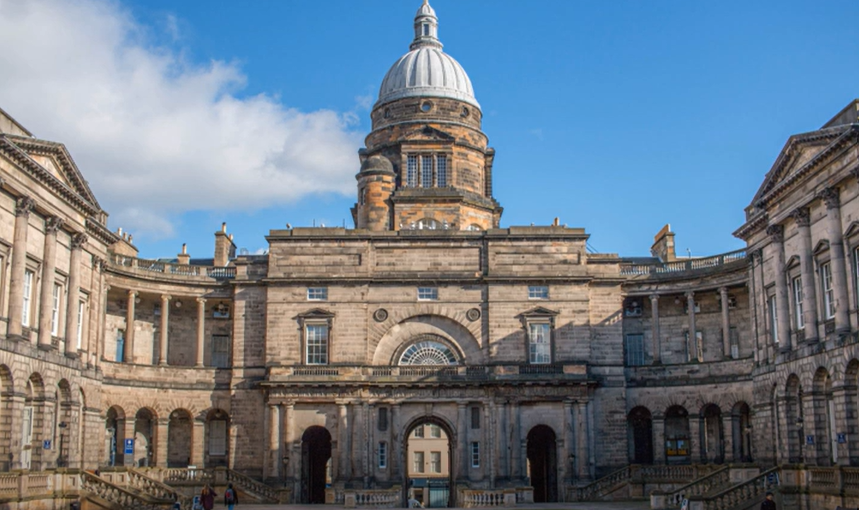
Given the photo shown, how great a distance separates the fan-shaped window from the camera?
51156 millimetres

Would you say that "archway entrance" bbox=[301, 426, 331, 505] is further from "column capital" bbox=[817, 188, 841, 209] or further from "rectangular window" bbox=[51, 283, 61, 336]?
"column capital" bbox=[817, 188, 841, 209]

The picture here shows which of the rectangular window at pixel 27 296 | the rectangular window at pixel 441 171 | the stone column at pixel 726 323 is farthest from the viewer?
the rectangular window at pixel 441 171

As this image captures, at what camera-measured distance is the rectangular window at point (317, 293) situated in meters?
51.0

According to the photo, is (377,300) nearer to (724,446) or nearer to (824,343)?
(724,446)

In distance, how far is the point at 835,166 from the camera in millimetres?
33438

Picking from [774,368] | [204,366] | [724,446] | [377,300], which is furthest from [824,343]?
[204,366]

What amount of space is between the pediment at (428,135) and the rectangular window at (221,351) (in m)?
14.9

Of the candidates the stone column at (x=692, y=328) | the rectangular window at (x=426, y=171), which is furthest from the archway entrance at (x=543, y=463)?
the rectangular window at (x=426, y=171)

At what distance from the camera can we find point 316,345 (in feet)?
166

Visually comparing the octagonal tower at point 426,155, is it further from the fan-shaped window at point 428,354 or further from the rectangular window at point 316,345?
the rectangular window at point 316,345

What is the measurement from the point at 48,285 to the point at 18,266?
9.74 feet

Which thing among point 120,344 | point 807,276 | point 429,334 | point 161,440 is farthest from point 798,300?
point 120,344

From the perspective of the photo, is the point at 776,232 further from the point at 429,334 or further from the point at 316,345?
the point at 316,345

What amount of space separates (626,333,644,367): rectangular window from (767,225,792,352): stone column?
14.4m
